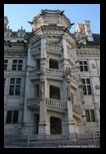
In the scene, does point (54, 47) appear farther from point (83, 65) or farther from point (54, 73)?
point (83, 65)

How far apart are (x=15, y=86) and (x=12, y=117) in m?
4.23

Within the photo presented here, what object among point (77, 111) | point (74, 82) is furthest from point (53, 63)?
point (77, 111)

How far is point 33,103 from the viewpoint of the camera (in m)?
18.8

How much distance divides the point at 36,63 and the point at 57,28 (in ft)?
19.9

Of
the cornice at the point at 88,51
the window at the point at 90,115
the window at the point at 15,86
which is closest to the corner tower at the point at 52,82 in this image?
the cornice at the point at 88,51

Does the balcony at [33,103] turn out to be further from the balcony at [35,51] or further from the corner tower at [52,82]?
the balcony at [35,51]

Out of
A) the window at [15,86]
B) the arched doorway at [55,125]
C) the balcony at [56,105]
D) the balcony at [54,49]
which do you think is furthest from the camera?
the balcony at [54,49]

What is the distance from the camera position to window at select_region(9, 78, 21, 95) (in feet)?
73.1

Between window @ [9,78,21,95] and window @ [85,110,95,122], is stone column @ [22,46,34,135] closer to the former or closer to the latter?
window @ [9,78,21,95]

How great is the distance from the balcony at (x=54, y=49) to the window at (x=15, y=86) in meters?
5.75

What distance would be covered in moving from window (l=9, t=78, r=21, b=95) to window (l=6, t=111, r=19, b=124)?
2.63 meters

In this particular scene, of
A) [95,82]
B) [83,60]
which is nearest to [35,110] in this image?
[95,82]

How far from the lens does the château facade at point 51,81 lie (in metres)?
18.2
